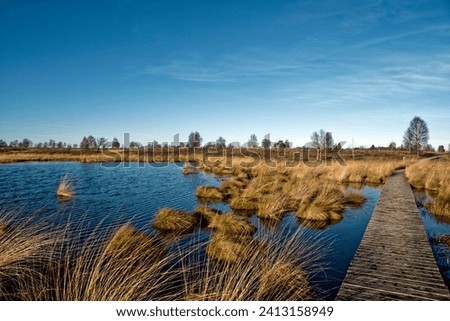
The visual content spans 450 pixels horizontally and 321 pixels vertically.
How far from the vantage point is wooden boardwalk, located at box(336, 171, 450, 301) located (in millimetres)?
4309

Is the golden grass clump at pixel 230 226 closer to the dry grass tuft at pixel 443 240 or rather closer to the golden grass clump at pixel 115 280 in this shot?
the golden grass clump at pixel 115 280

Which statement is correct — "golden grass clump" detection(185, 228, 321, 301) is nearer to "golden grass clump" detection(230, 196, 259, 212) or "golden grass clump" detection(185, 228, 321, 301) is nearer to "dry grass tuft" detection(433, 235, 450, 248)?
"dry grass tuft" detection(433, 235, 450, 248)

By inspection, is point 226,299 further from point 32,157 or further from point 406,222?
point 32,157

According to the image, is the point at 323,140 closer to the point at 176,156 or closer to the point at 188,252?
the point at 176,156

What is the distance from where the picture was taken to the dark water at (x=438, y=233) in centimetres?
635

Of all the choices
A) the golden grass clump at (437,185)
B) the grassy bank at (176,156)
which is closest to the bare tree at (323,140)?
the grassy bank at (176,156)

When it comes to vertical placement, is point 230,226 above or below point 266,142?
below

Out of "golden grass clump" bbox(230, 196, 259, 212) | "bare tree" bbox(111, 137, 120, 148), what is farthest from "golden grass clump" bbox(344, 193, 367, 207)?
"bare tree" bbox(111, 137, 120, 148)

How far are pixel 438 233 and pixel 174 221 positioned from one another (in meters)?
7.80

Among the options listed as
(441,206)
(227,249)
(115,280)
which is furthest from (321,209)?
(115,280)

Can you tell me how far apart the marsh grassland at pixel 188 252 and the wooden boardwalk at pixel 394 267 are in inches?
32.5

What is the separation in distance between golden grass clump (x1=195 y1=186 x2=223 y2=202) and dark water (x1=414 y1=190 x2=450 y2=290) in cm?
796

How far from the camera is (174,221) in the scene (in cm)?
907
